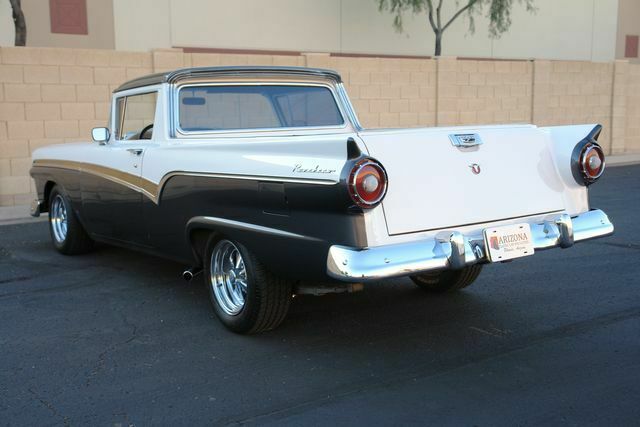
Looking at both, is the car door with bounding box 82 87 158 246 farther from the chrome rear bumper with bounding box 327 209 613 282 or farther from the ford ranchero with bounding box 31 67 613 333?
the chrome rear bumper with bounding box 327 209 613 282

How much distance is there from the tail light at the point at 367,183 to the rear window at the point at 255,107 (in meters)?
2.05

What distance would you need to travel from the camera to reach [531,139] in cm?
453

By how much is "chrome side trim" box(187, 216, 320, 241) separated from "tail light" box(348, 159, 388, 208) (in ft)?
1.22

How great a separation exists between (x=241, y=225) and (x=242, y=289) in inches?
22.3

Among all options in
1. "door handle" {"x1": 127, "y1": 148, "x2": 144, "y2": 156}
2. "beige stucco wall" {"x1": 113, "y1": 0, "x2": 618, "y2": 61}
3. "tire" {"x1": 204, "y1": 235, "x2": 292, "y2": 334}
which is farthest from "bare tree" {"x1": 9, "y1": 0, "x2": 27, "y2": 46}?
"tire" {"x1": 204, "y1": 235, "x2": 292, "y2": 334}

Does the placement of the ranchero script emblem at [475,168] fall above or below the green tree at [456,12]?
below

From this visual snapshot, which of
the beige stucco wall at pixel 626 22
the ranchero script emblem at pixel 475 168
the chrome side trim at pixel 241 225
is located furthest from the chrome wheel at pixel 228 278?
the beige stucco wall at pixel 626 22

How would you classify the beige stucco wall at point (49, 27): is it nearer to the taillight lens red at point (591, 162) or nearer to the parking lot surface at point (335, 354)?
the parking lot surface at point (335, 354)

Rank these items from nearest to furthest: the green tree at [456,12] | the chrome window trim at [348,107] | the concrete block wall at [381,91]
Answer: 1. the chrome window trim at [348,107]
2. the concrete block wall at [381,91]
3. the green tree at [456,12]

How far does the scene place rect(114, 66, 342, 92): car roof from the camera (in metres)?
5.43

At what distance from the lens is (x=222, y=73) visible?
5.56m

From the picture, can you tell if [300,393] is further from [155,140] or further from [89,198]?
[89,198]

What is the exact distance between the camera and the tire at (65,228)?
6918 mm

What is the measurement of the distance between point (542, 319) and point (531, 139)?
1286mm
